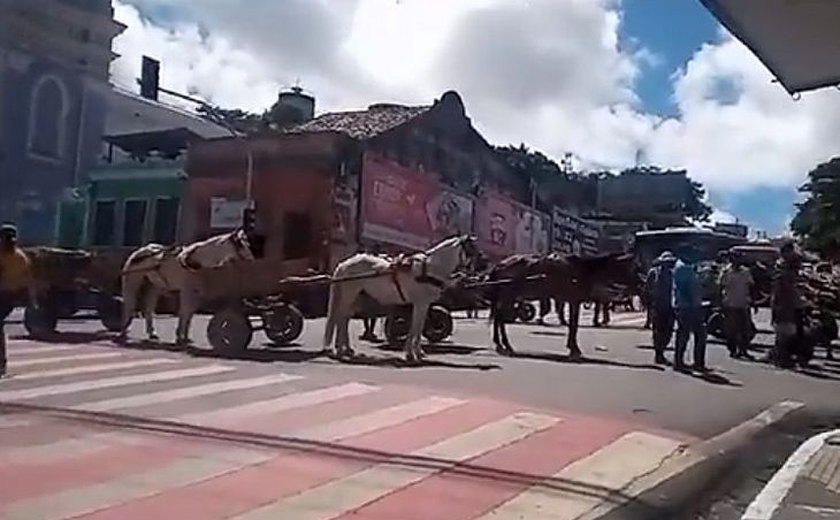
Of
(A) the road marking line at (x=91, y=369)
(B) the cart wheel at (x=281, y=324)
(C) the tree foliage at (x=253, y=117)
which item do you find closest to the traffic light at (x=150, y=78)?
(C) the tree foliage at (x=253, y=117)

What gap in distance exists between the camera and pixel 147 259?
1925 centimetres

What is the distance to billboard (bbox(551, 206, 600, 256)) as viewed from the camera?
5566cm

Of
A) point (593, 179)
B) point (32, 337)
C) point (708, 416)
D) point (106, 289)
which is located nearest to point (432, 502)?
point (708, 416)

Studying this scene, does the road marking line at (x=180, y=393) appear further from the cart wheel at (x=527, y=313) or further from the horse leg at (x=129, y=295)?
the cart wheel at (x=527, y=313)

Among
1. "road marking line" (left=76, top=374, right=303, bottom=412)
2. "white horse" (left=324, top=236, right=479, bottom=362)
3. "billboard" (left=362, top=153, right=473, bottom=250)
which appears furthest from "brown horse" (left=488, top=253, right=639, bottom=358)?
"billboard" (left=362, top=153, right=473, bottom=250)

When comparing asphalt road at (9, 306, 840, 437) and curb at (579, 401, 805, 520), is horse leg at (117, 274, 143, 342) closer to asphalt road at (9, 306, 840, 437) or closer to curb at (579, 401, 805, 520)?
asphalt road at (9, 306, 840, 437)

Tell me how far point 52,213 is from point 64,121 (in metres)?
3.37

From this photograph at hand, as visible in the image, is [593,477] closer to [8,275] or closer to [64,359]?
[8,275]

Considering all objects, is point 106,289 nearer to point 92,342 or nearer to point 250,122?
point 92,342

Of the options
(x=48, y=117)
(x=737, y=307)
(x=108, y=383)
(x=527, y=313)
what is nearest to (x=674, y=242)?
(x=527, y=313)

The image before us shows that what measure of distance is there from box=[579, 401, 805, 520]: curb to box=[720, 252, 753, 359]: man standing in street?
800 cm

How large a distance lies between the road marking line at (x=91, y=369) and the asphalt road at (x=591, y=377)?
1.32 m

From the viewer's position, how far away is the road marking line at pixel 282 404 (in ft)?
34.8

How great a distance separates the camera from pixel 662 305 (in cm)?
1838
